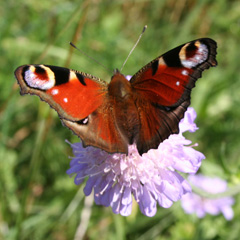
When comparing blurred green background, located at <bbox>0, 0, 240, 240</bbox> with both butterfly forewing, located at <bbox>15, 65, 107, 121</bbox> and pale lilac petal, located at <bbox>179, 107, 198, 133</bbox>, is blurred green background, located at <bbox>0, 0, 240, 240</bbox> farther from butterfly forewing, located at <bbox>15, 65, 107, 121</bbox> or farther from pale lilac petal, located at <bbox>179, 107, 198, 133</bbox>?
butterfly forewing, located at <bbox>15, 65, 107, 121</bbox>

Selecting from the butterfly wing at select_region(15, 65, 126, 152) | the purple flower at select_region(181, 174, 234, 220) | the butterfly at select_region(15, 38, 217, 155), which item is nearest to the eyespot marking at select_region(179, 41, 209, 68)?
the butterfly at select_region(15, 38, 217, 155)

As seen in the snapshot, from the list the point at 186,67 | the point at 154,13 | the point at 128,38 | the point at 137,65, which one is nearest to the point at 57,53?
the point at 137,65

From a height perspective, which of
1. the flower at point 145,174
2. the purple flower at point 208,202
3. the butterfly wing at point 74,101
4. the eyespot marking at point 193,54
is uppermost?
the eyespot marking at point 193,54

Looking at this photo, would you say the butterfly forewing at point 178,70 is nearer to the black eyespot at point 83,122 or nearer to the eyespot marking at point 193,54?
the eyespot marking at point 193,54

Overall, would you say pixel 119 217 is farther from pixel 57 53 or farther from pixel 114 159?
pixel 57 53

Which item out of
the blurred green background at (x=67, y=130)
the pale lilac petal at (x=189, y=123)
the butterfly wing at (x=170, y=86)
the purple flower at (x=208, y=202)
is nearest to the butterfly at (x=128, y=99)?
the butterfly wing at (x=170, y=86)

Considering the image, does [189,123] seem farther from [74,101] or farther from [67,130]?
[67,130]

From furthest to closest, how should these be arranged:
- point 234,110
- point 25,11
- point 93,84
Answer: point 25,11 < point 234,110 < point 93,84
